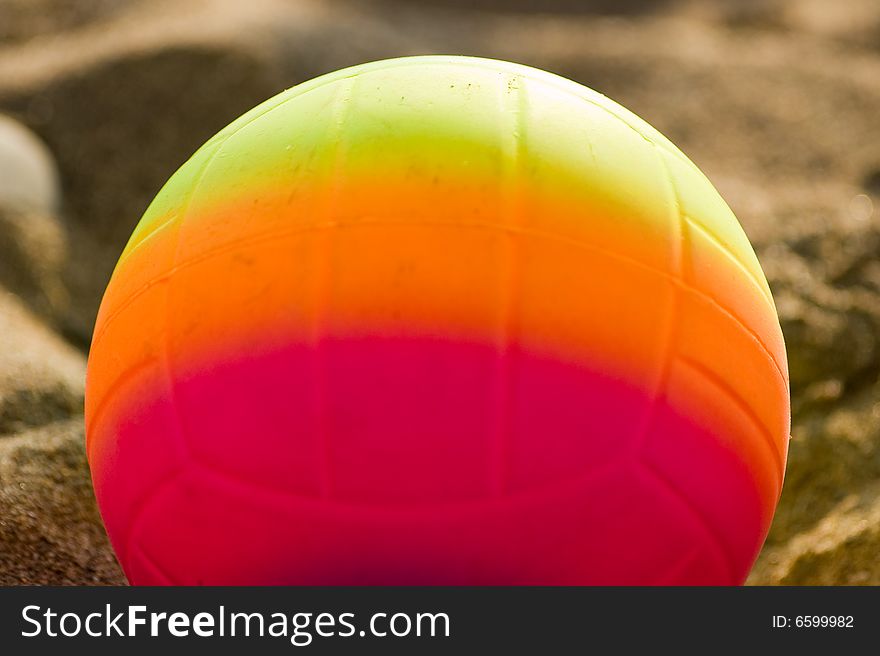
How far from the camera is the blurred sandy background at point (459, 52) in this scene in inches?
112

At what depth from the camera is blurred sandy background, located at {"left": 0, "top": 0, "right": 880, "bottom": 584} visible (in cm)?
286

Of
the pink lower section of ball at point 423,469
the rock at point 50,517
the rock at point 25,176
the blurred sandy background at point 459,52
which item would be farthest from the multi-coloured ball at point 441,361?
the rock at point 25,176

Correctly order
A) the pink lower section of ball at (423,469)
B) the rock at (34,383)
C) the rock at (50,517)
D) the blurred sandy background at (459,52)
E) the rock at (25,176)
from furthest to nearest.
Answer: the rock at (25,176)
the rock at (34,383)
the blurred sandy background at (459,52)
the rock at (50,517)
the pink lower section of ball at (423,469)

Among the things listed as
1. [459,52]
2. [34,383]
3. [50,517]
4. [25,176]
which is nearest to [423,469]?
[50,517]

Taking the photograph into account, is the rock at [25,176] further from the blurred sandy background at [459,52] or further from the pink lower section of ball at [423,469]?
the pink lower section of ball at [423,469]

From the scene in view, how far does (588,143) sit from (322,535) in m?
0.72

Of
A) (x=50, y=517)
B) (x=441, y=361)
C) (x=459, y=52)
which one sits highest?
(x=459, y=52)

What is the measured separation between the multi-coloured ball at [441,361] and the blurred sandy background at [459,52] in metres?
0.86

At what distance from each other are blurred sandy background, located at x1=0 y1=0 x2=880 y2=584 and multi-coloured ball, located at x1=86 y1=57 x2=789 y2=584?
86cm

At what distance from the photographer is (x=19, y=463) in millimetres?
2627

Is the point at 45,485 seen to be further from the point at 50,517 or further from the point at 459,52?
the point at 459,52

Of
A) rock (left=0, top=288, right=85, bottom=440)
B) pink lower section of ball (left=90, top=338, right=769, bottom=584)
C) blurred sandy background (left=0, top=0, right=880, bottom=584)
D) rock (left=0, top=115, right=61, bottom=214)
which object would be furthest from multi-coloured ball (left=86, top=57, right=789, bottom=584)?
rock (left=0, top=115, right=61, bottom=214)

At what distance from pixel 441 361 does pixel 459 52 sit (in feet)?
A: 19.9

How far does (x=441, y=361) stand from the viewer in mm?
1638
